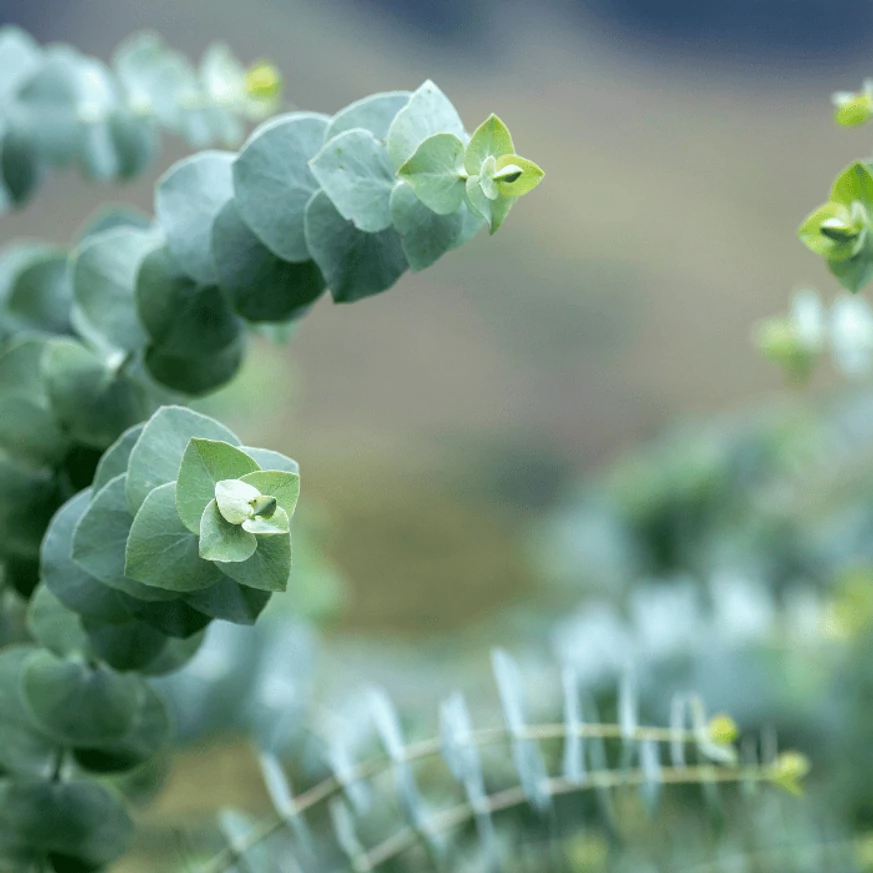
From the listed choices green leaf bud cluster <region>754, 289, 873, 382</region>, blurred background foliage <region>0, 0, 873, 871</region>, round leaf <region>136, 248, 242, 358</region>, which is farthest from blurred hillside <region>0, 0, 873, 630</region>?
round leaf <region>136, 248, 242, 358</region>

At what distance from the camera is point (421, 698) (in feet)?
1.94

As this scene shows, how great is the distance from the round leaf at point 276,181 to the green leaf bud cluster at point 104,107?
9cm

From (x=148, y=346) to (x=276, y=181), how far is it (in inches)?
2.2

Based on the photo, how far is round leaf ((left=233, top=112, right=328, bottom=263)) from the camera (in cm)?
16

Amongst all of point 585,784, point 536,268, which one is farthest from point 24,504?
Answer: point 536,268

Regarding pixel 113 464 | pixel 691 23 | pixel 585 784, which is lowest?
pixel 585 784

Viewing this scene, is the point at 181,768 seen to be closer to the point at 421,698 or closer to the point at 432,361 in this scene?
the point at 421,698

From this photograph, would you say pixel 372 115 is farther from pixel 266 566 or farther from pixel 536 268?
pixel 536 268

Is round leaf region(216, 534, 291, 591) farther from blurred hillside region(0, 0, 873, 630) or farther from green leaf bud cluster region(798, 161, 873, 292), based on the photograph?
blurred hillside region(0, 0, 873, 630)

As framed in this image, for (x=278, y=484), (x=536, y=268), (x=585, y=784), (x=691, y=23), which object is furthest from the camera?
(x=536, y=268)

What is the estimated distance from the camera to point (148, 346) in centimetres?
20

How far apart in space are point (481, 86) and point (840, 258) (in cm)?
117

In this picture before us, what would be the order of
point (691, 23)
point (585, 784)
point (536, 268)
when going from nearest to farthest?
point (585, 784) → point (691, 23) → point (536, 268)

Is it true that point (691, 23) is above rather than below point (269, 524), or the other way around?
above
